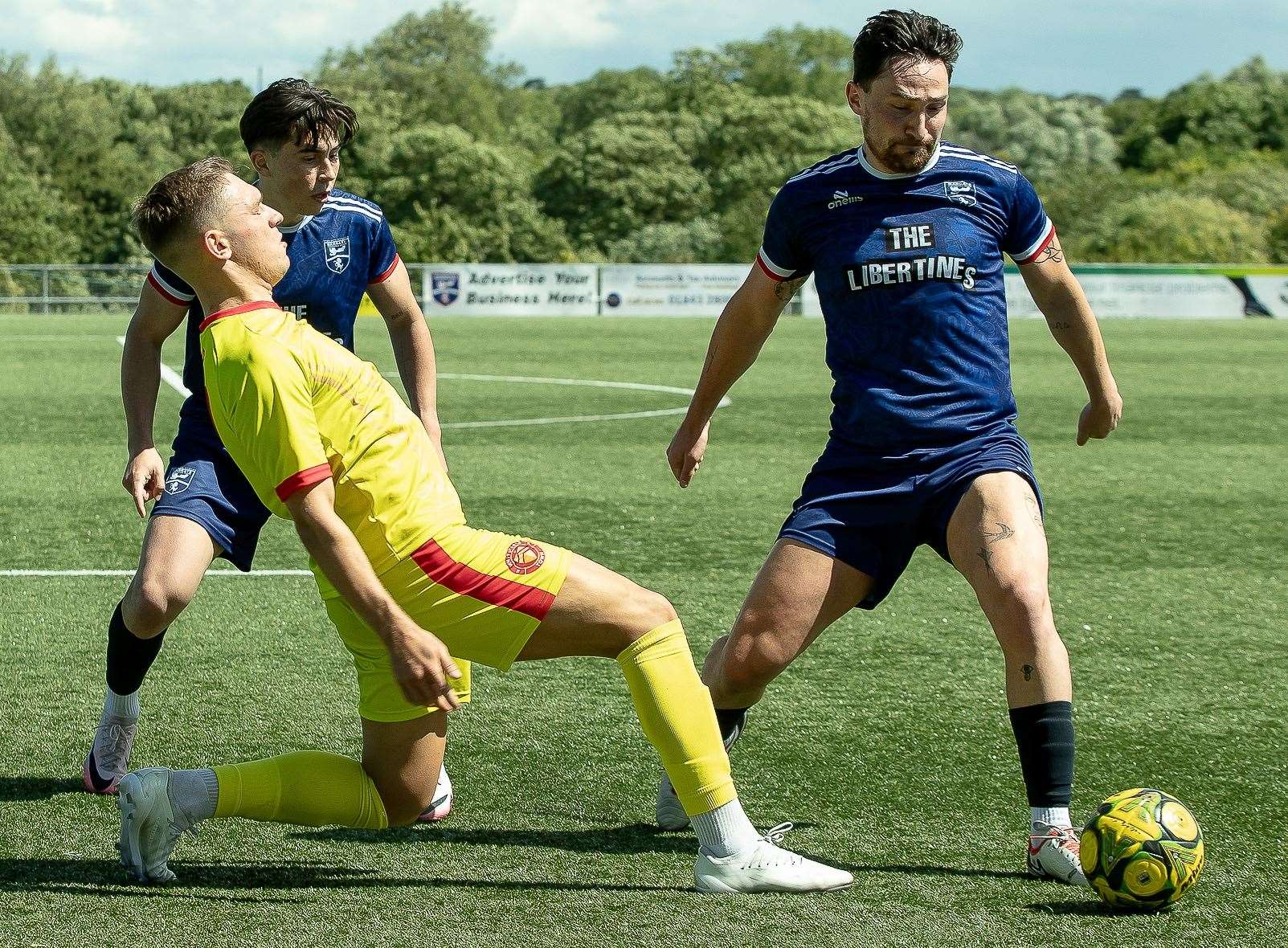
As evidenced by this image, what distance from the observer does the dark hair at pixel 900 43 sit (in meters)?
4.22

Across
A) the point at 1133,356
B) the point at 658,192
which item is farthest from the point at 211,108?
the point at 1133,356

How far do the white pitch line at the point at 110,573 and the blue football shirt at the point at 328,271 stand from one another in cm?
292

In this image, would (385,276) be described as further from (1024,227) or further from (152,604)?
(1024,227)

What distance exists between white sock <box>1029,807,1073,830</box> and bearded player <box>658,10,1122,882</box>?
0.01m

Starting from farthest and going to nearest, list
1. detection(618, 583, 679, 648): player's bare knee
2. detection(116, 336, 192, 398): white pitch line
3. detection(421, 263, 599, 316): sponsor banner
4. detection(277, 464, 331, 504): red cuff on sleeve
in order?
detection(421, 263, 599, 316): sponsor banner → detection(116, 336, 192, 398): white pitch line → detection(618, 583, 679, 648): player's bare knee → detection(277, 464, 331, 504): red cuff on sleeve

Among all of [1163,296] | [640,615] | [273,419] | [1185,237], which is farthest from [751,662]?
[1185,237]

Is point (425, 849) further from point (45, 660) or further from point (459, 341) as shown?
point (459, 341)

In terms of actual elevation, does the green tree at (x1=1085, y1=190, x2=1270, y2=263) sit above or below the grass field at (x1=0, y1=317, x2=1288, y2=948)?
above

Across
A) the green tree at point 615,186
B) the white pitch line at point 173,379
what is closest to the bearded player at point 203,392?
the white pitch line at point 173,379

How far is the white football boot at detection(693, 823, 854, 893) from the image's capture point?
3.81 meters

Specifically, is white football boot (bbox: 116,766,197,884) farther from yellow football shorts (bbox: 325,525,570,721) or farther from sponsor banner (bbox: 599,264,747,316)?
sponsor banner (bbox: 599,264,747,316)

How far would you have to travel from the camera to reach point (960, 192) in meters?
4.36

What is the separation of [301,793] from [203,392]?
1.50 m

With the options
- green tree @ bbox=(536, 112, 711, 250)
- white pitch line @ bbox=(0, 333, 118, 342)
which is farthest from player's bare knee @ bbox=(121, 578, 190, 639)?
green tree @ bbox=(536, 112, 711, 250)
